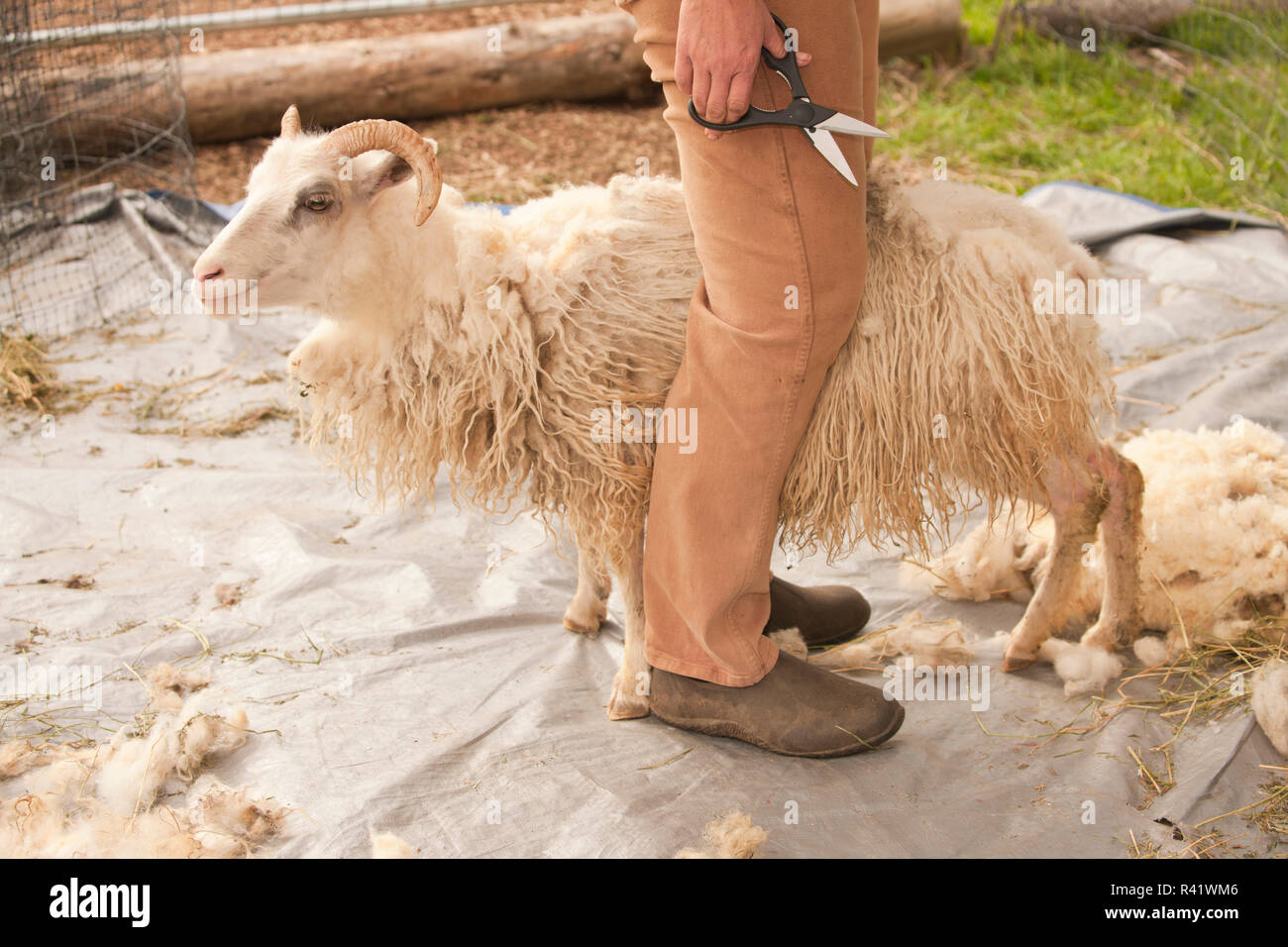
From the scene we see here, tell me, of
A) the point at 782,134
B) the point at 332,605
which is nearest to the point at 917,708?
the point at 782,134

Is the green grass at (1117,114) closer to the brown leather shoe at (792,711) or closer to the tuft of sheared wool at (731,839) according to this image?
the brown leather shoe at (792,711)

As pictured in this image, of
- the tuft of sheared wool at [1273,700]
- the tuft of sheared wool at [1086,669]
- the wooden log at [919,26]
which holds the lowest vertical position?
the tuft of sheared wool at [1086,669]

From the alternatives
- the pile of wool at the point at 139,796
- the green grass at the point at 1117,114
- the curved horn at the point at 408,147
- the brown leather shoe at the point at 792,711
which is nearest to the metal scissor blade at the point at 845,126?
the curved horn at the point at 408,147

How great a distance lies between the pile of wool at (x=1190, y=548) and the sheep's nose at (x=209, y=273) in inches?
70.1

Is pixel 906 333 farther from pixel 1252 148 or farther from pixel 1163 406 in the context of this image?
pixel 1252 148

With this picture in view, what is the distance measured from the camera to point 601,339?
89.7 inches

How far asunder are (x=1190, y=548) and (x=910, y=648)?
0.76m

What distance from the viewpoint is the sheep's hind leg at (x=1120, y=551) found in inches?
98.4

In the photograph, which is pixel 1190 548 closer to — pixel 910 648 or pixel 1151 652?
pixel 1151 652

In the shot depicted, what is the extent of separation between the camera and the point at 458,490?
7.85 ft

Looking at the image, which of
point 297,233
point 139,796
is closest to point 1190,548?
point 297,233

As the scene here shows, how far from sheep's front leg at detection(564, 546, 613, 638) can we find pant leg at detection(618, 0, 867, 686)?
42cm

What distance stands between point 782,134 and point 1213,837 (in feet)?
5.17

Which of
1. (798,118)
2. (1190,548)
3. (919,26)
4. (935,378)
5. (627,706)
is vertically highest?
(919,26)
